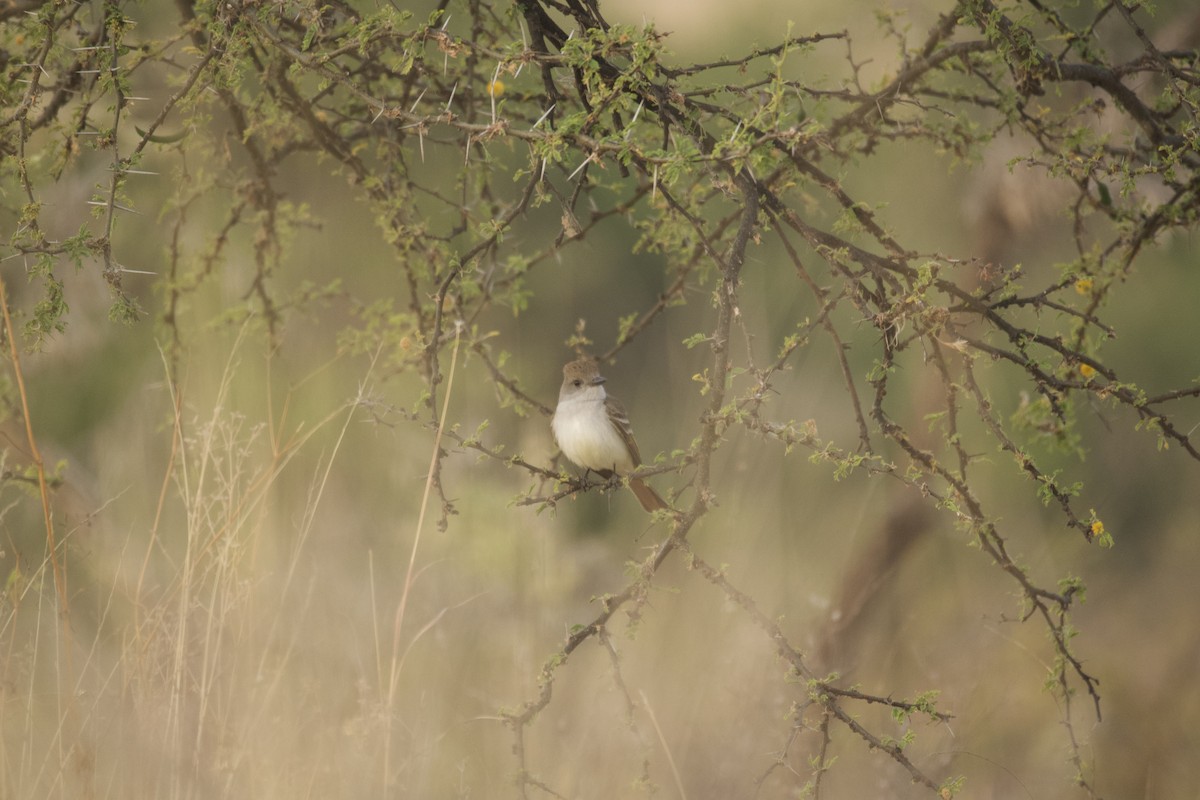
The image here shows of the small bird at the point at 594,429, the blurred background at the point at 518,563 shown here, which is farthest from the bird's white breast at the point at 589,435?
the blurred background at the point at 518,563

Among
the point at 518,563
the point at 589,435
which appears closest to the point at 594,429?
the point at 589,435

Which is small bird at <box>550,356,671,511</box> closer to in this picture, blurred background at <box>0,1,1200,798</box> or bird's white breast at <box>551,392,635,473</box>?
bird's white breast at <box>551,392,635,473</box>

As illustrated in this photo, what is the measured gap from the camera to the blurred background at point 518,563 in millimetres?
3221

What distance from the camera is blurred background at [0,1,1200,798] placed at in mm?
3221

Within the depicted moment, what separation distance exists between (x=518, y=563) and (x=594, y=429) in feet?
2.05

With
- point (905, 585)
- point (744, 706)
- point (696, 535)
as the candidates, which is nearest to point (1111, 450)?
point (905, 585)

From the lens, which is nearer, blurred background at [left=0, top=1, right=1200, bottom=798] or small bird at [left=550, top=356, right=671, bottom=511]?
blurred background at [left=0, top=1, right=1200, bottom=798]

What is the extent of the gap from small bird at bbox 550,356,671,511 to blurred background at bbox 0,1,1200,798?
0.51 ft

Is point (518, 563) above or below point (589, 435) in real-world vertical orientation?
below

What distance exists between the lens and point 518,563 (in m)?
4.90

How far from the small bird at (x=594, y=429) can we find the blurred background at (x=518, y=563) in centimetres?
16

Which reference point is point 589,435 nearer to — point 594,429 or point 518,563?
point 594,429

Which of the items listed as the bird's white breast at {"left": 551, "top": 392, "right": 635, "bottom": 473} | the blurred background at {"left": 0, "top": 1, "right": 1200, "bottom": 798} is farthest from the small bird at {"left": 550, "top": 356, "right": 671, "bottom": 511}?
the blurred background at {"left": 0, "top": 1, "right": 1200, "bottom": 798}

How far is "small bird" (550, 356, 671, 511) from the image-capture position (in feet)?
15.9
